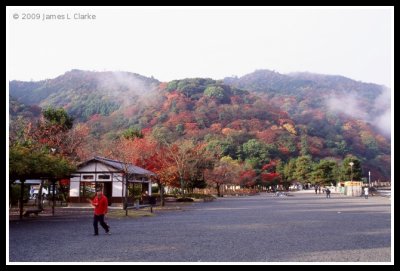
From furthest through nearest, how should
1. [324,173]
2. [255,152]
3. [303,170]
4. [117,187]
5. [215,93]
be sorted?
[215,93], [255,152], [303,170], [324,173], [117,187]

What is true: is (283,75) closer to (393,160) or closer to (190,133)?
(190,133)

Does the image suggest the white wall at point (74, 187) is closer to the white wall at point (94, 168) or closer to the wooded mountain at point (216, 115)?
the white wall at point (94, 168)

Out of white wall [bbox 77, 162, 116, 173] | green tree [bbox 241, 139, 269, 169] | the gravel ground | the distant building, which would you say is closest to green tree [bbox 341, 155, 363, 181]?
green tree [bbox 241, 139, 269, 169]

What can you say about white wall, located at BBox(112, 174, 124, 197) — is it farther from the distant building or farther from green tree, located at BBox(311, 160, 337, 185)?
green tree, located at BBox(311, 160, 337, 185)

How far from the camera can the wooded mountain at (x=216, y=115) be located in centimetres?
7088

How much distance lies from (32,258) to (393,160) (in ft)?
21.1

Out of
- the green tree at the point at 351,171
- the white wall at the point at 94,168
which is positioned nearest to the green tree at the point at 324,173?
the green tree at the point at 351,171

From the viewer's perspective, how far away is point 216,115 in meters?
85.6

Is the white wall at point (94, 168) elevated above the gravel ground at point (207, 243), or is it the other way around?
the white wall at point (94, 168)

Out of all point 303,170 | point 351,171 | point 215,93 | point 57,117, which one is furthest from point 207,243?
point 215,93

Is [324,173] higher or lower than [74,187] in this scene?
higher

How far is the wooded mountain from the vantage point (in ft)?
233

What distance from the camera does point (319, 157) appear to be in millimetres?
76375

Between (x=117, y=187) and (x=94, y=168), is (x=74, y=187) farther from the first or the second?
(x=117, y=187)
